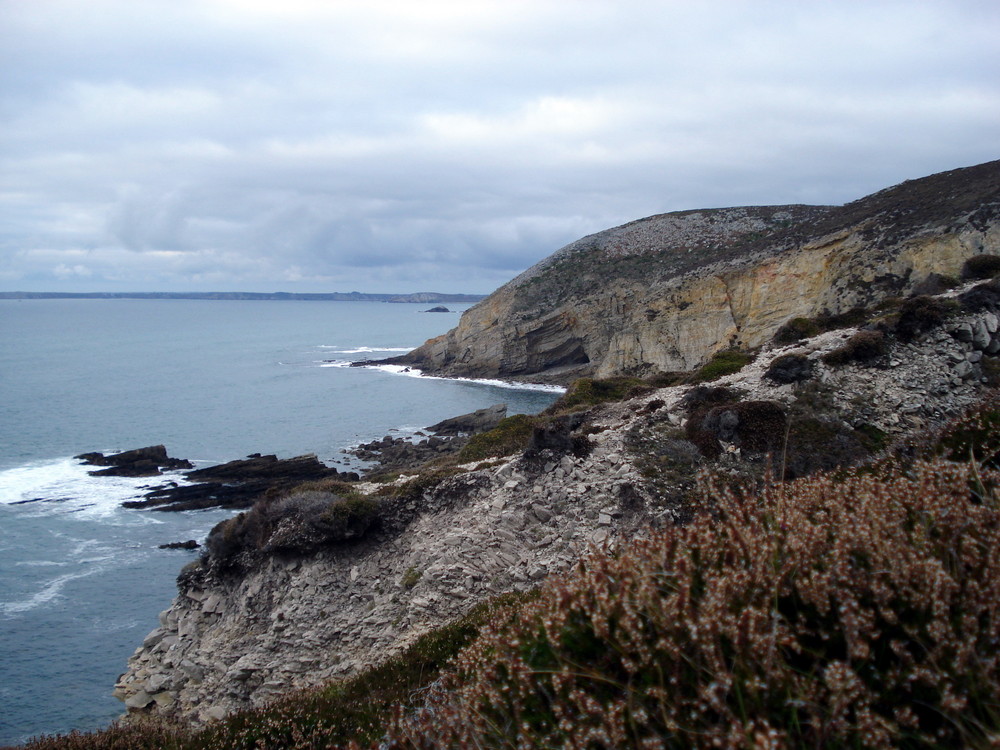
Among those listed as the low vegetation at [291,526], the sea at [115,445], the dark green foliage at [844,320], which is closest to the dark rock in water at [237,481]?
the sea at [115,445]

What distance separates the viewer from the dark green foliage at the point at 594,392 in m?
22.8

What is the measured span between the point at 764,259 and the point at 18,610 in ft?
160

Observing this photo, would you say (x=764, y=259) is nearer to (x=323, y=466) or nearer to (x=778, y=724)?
(x=323, y=466)

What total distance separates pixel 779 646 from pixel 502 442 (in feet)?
52.1

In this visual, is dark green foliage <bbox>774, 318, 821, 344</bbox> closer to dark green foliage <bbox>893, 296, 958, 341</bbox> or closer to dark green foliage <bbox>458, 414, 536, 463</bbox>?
dark green foliage <bbox>893, 296, 958, 341</bbox>

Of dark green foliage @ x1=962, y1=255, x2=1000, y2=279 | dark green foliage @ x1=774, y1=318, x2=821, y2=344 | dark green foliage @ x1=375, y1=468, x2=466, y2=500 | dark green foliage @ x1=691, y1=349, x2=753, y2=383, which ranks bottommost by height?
dark green foliage @ x1=375, y1=468, x2=466, y2=500

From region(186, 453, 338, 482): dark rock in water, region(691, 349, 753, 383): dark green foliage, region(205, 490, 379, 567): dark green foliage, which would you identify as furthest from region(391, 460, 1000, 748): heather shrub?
region(186, 453, 338, 482): dark rock in water

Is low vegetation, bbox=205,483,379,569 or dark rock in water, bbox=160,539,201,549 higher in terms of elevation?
low vegetation, bbox=205,483,379,569

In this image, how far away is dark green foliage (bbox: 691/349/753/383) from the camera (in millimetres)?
19422

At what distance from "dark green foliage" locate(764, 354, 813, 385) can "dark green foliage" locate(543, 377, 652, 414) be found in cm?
577

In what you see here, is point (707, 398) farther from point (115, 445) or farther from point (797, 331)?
point (115, 445)

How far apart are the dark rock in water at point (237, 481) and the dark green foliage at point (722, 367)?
19.8 metres

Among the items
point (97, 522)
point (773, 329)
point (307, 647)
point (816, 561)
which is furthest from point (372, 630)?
point (773, 329)

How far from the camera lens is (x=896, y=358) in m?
16.2
